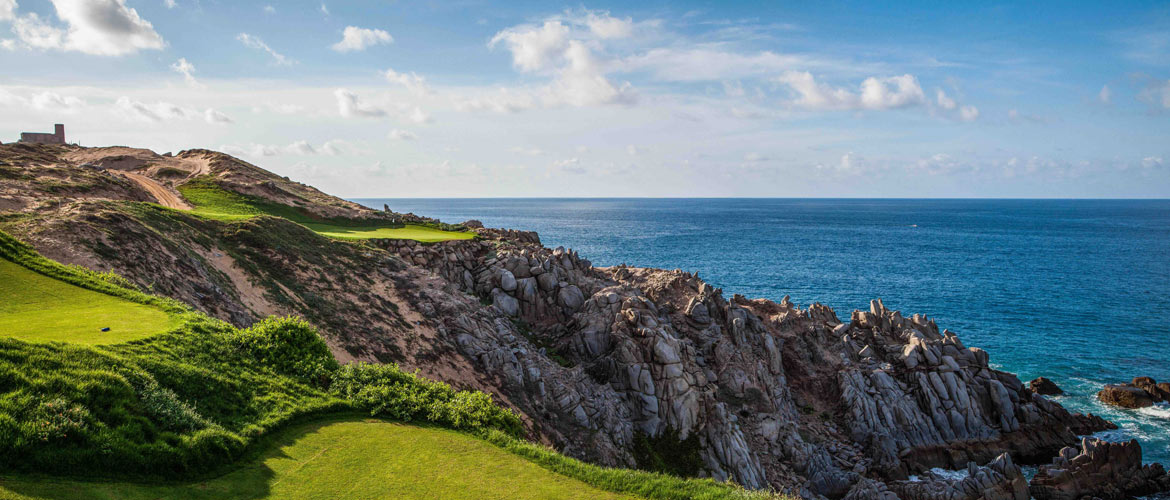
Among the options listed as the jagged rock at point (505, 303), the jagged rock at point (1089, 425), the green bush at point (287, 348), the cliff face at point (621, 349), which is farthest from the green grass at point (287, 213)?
the jagged rock at point (1089, 425)

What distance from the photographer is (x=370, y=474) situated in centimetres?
1191

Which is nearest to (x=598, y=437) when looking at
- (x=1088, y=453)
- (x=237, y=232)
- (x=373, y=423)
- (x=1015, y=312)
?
(x=373, y=423)

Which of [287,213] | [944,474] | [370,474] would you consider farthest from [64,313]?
[944,474]

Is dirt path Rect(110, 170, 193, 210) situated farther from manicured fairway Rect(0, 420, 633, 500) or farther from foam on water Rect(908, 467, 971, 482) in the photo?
foam on water Rect(908, 467, 971, 482)

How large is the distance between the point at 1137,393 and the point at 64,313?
5576cm

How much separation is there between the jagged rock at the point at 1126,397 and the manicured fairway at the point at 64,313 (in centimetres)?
5232

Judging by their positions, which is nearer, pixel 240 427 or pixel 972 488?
pixel 240 427

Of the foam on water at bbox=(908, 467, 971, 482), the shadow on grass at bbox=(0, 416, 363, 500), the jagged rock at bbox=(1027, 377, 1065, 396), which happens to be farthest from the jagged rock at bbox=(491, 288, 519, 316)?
the jagged rock at bbox=(1027, 377, 1065, 396)

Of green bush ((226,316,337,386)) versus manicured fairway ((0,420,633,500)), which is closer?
manicured fairway ((0,420,633,500))

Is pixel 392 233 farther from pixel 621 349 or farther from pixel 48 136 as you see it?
pixel 48 136

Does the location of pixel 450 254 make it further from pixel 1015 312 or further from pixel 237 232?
pixel 1015 312

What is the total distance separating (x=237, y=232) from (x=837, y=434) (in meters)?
32.6

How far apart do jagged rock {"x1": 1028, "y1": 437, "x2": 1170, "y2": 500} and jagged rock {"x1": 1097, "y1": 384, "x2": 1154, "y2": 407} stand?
13.0 meters

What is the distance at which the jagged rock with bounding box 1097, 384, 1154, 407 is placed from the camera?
3850cm
